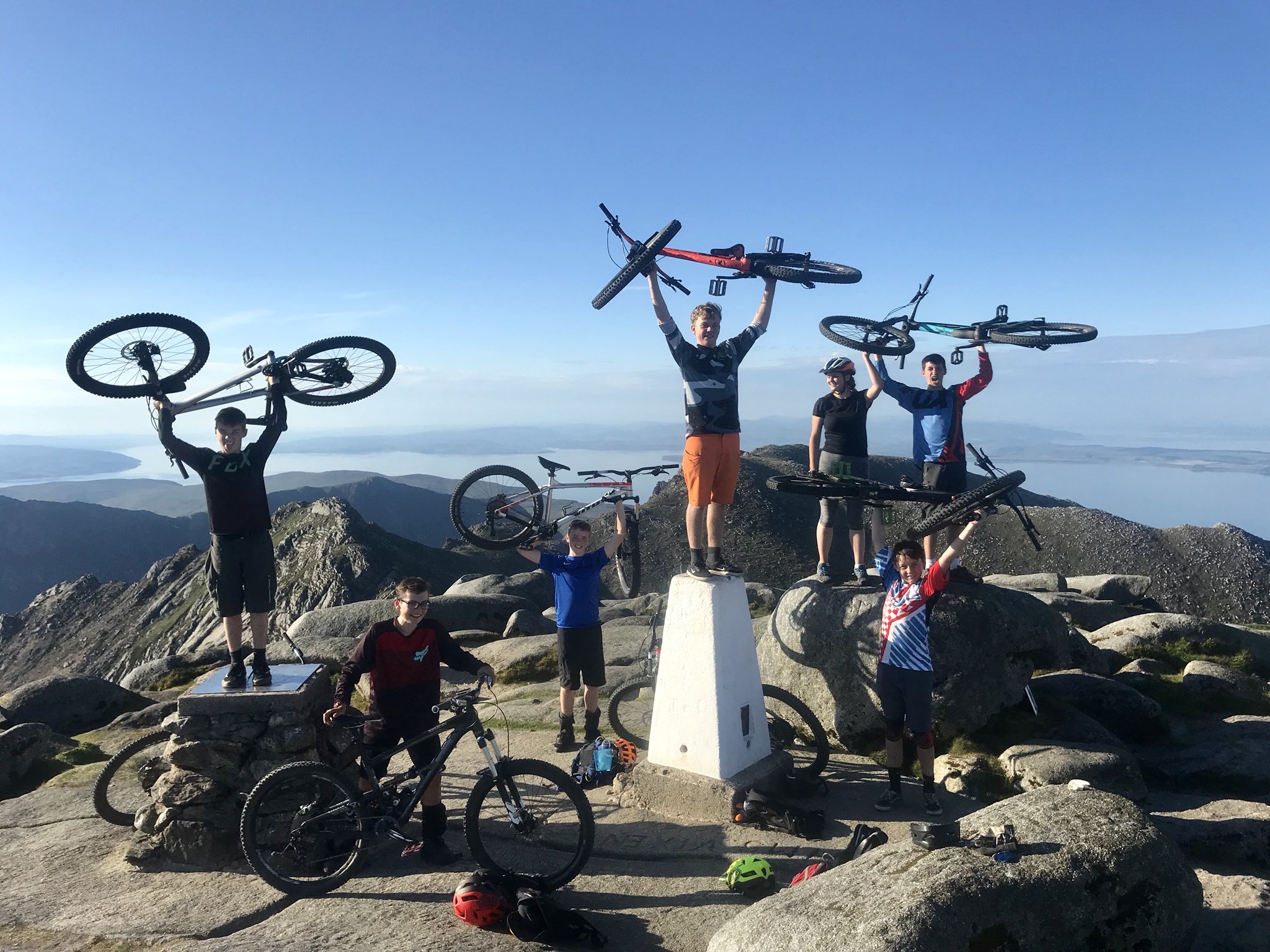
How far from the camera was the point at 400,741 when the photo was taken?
8438 millimetres

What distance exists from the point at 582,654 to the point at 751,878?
12.4 ft

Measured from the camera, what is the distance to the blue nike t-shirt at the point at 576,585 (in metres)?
10.4

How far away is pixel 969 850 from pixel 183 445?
8.85m

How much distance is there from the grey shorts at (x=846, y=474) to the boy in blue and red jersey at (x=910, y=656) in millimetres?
1895

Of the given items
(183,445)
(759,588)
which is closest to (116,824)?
(183,445)

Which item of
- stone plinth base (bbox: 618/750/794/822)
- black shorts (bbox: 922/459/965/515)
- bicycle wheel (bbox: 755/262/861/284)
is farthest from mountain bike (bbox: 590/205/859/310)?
stone plinth base (bbox: 618/750/794/822)

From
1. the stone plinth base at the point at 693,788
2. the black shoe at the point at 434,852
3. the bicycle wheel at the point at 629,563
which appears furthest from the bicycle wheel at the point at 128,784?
the bicycle wheel at the point at 629,563

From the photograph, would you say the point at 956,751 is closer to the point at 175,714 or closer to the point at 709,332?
the point at 709,332

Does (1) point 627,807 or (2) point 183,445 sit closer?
(2) point 183,445

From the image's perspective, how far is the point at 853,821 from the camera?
9.22 meters

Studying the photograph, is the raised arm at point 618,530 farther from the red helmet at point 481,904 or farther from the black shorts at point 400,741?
the red helmet at point 481,904

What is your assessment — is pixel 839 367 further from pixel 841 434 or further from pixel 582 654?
pixel 582 654

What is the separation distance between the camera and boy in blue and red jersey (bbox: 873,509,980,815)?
8938 mm

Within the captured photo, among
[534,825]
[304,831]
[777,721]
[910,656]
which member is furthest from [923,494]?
[304,831]
